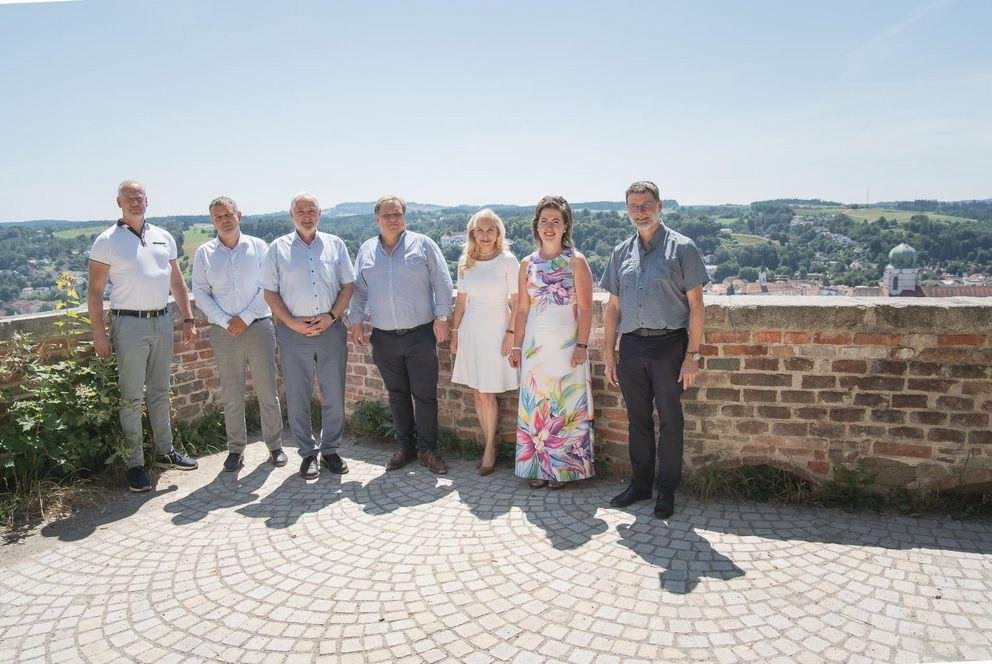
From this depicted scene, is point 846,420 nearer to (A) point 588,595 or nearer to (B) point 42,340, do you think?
(A) point 588,595

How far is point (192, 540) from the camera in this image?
3.68 m

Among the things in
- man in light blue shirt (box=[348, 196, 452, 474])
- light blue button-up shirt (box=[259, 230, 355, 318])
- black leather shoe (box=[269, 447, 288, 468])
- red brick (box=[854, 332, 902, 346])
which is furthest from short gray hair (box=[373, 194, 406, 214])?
red brick (box=[854, 332, 902, 346])

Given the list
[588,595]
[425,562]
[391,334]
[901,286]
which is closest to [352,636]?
[425,562]

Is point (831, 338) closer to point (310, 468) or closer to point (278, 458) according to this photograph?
point (310, 468)

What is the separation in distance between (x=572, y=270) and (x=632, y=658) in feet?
7.97

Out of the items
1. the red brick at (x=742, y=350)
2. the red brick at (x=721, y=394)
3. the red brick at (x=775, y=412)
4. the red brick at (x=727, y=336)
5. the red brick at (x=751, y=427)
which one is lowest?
the red brick at (x=751, y=427)

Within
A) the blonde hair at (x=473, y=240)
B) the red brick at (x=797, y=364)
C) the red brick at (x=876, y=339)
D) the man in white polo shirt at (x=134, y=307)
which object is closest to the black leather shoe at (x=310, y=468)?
the man in white polo shirt at (x=134, y=307)

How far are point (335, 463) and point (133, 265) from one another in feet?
6.90

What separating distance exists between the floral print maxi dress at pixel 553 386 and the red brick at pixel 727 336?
85cm

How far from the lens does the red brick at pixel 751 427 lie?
157 inches

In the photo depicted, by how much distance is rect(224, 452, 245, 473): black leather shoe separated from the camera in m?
4.87

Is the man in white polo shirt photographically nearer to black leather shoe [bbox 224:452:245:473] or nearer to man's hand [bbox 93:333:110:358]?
man's hand [bbox 93:333:110:358]

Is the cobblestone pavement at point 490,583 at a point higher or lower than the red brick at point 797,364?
lower

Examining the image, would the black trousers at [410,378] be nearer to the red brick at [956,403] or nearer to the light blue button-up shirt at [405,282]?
the light blue button-up shirt at [405,282]
